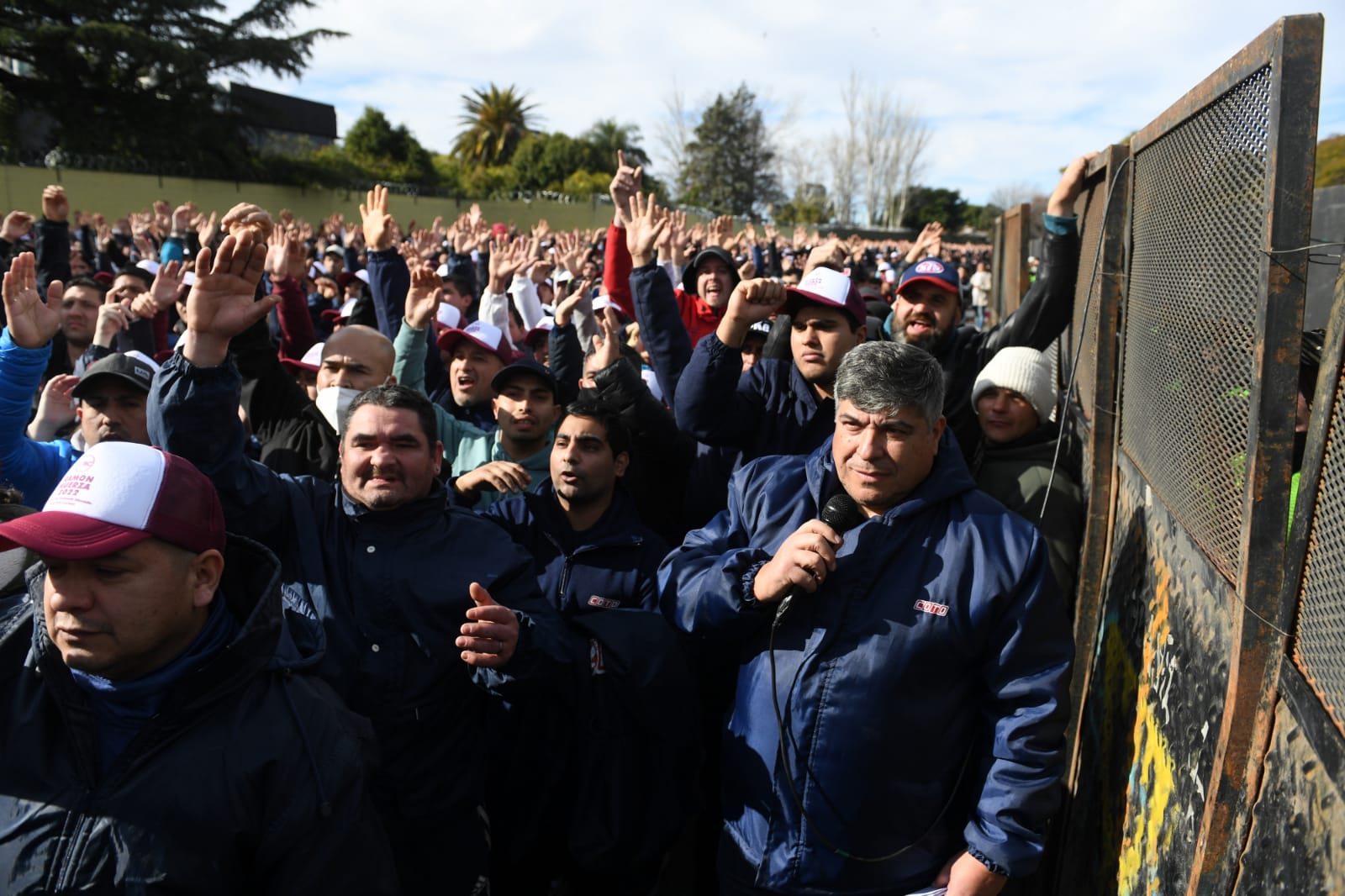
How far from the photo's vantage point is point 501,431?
13.9 feet

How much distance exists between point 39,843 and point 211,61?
34.0 meters

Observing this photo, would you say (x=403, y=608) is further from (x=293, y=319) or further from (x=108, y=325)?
(x=108, y=325)

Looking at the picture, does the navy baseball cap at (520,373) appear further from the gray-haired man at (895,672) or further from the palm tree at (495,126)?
the palm tree at (495,126)

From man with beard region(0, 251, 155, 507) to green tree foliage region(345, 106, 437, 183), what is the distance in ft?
128

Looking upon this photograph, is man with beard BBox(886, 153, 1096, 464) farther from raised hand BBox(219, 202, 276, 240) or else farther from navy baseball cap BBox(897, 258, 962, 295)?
raised hand BBox(219, 202, 276, 240)

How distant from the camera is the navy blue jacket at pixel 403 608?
2734mm

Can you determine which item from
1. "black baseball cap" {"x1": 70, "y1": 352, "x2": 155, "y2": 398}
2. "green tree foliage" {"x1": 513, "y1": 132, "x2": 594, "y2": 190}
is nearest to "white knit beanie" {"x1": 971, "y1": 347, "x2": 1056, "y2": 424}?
"black baseball cap" {"x1": 70, "y1": 352, "x2": 155, "y2": 398}

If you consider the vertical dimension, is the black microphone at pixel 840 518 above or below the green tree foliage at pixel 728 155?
below

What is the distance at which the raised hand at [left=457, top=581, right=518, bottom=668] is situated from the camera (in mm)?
2484

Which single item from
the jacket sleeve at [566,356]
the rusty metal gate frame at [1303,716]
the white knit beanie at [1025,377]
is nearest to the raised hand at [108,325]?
the jacket sleeve at [566,356]

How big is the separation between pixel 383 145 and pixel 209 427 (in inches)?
1730

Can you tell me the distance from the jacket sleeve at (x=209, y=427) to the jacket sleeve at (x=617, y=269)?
384 cm

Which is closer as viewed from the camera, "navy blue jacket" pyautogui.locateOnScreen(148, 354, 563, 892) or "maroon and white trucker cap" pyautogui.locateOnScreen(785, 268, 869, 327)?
"navy blue jacket" pyautogui.locateOnScreen(148, 354, 563, 892)

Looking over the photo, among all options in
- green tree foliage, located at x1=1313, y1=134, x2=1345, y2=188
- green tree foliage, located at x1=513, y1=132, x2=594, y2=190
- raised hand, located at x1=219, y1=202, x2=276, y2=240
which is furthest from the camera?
green tree foliage, located at x1=513, y1=132, x2=594, y2=190
